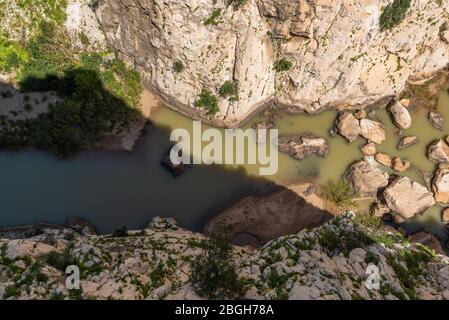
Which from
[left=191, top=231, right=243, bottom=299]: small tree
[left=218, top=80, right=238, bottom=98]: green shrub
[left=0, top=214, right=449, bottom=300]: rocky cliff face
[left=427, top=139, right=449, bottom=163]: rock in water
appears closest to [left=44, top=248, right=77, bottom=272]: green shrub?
[left=0, top=214, right=449, bottom=300]: rocky cliff face

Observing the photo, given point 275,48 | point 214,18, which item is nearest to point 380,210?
point 275,48

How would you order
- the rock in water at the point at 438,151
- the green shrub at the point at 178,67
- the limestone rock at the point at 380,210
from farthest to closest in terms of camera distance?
the rock in water at the point at 438,151, the limestone rock at the point at 380,210, the green shrub at the point at 178,67

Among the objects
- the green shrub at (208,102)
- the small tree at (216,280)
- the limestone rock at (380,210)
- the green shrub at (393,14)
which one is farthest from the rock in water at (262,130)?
the small tree at (216,280)

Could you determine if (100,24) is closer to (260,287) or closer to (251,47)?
(251,47)

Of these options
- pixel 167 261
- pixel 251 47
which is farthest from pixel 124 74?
pixel 167 261

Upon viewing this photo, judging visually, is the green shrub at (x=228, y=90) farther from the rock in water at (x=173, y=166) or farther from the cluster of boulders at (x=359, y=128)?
the cluster of boulders at (x=359, y=128)

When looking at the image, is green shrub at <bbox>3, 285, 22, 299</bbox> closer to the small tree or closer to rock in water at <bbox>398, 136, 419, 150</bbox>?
the small tree

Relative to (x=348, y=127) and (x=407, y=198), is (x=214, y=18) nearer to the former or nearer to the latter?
(x=348, y=127)
